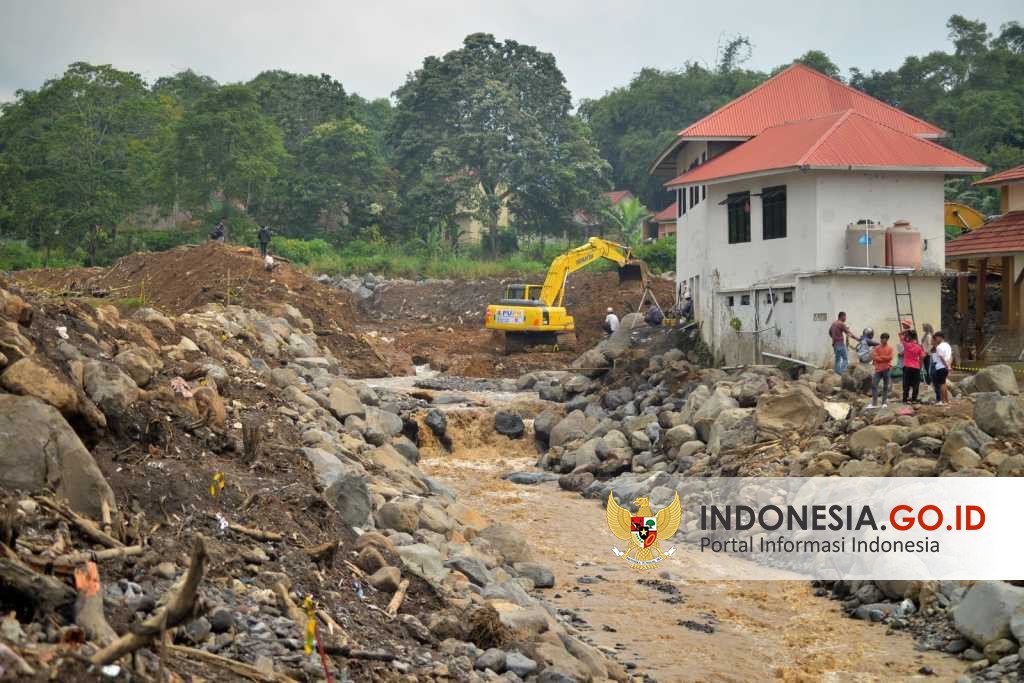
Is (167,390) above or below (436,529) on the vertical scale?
above

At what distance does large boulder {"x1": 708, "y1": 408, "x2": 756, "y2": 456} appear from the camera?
22328 mm

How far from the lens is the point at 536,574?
15711 mm

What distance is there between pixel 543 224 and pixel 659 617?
151 ft

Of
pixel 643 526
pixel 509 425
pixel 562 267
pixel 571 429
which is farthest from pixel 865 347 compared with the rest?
pixel 562 267

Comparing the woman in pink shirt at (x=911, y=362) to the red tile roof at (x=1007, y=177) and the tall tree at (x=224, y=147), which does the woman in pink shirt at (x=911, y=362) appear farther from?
the tall tree at (x=224, y=147)

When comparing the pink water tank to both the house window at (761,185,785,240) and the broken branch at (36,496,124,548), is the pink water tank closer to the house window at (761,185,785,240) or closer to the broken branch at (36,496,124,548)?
the house window at (761,185,785,240)

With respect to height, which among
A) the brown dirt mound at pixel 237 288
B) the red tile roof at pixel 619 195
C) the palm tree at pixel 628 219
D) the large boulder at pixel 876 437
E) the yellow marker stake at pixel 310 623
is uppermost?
the red tile roof at pixel 619 195

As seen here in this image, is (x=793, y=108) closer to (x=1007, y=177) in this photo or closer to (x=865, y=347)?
(x=1007, y=177)

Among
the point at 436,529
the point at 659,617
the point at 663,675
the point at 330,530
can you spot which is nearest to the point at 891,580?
the point at 659,617

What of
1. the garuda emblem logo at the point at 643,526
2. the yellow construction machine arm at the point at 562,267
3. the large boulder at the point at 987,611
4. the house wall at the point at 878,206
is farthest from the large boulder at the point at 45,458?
the yellow construction machine arm at the point at 562,267

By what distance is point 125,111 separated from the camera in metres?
50.7

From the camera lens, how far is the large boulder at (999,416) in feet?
57.9

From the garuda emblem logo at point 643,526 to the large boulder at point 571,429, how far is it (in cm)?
547

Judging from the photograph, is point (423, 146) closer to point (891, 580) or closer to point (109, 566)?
point (891, 580)
